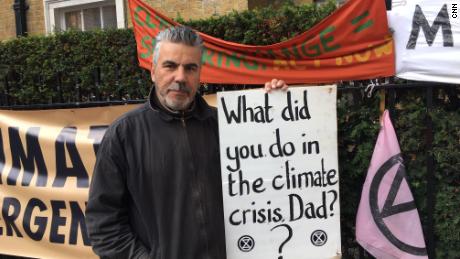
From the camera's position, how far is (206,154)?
238 cm

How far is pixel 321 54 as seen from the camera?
3.14m

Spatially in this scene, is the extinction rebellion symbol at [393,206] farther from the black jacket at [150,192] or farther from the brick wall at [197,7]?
the brick wall at [197,7]

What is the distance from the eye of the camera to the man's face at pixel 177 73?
2148mm

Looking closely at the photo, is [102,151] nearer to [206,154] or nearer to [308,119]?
[206,154]

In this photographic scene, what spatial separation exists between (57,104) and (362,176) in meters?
2.66

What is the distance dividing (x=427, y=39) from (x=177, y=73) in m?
1.72

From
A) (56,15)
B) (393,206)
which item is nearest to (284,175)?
(393,206)

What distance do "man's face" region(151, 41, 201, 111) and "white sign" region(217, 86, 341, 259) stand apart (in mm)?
408

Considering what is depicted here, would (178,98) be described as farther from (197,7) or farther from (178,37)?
(197,7)

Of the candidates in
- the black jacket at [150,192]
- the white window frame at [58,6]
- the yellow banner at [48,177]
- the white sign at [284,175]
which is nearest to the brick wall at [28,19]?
the white window frame at [58,6]

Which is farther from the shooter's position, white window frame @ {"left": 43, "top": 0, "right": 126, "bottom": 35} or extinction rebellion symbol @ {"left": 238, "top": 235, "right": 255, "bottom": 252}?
white window frame @ {"left": 43, "top": 0, "right": 126, "bottom": 35}

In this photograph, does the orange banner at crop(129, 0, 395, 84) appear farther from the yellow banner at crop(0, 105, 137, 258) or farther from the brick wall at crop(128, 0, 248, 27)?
the brick wall at crop(128, 0, 248, 27)

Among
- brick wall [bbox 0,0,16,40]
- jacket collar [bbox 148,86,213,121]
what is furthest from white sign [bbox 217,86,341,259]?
brick wall [bbox 0,0,16,40]

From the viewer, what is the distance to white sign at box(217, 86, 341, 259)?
2617 millimetres
